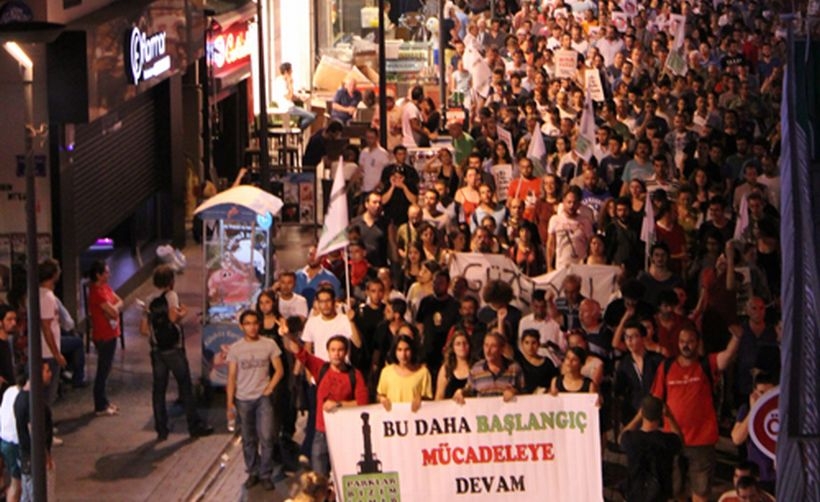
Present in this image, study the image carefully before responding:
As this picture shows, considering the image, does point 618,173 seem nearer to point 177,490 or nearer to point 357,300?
point 357,300

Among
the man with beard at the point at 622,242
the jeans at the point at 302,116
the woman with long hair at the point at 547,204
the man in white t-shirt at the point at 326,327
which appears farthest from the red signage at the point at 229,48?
the man in white t-shirt at the point at 326,327

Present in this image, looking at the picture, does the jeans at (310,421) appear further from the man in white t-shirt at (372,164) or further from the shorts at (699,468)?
the man in white t-shirt at (372,164)

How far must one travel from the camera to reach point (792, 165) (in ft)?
46.2

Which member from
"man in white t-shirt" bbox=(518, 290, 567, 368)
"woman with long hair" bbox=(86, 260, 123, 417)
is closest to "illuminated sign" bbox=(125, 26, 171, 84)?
"woman with long hair" bbox=(86, 260, 123, 417)

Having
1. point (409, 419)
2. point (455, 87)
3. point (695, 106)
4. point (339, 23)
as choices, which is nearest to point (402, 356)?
point (409, 419)

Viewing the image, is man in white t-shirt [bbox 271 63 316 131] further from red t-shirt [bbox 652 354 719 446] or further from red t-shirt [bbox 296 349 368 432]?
red t-shirt [bbox 652 354 719 446]

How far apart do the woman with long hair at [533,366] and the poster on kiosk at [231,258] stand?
477 cm

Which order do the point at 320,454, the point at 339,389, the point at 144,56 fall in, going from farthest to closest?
the point at 144,56, the point at 320,454, the point at 339,389

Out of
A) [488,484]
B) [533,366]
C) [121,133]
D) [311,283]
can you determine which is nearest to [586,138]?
[311,283]

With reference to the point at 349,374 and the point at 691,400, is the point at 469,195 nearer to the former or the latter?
the point at 349,374

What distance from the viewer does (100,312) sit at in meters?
18.5

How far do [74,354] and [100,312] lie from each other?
3.27ft

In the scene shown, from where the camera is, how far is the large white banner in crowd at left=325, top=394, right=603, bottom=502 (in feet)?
45.8

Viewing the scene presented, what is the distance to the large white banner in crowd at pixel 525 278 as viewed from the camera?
58.2 ft
